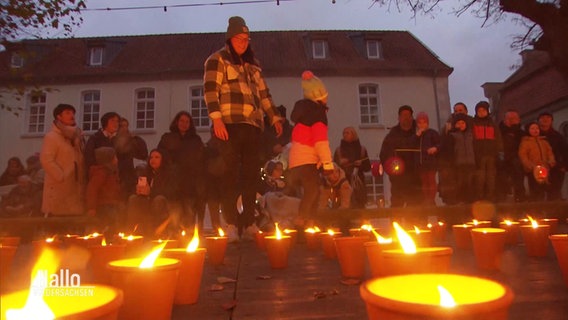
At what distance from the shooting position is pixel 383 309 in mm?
544

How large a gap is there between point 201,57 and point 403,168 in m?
15.1

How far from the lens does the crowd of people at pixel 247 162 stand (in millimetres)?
3810

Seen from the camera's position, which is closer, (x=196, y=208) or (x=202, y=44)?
(x=196, y=208)

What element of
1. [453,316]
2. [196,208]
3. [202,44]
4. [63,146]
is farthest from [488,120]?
[202,44]

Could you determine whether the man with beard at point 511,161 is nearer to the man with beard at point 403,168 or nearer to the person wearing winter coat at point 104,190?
the man with beard at point 403,168

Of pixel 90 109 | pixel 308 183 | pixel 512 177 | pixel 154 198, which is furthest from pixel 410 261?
pixel 90 109

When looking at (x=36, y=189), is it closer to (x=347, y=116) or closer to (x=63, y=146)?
(x=63, y=146)

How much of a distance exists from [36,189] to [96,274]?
267 inches

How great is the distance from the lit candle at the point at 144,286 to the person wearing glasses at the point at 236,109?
8.04 feet

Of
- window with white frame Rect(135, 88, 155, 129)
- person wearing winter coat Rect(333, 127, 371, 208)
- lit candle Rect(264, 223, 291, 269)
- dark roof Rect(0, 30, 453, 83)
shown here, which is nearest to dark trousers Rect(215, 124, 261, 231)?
lit candle Rect(264, 223, 291, 269)

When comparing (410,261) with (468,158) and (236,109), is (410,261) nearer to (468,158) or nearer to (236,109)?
(236,109)

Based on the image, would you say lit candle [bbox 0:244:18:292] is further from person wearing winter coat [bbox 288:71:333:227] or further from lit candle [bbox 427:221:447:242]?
lit candle [bbox 427:221:447:242]

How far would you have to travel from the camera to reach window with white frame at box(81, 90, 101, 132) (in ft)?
59.6

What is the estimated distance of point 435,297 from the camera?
853 mm
